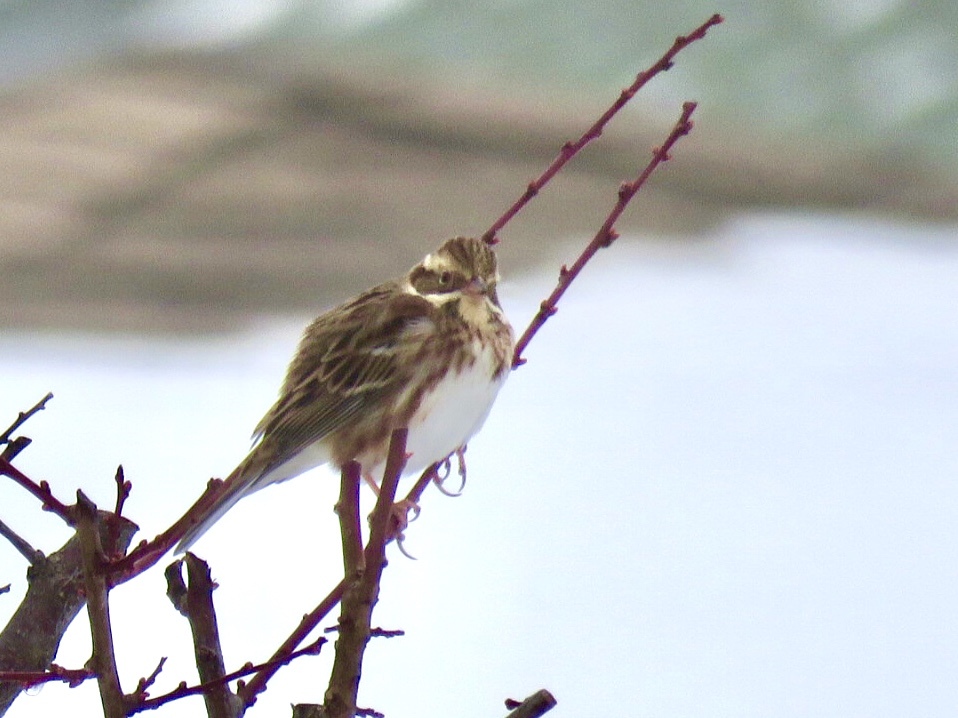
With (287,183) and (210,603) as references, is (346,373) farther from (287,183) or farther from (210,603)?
(287,183)

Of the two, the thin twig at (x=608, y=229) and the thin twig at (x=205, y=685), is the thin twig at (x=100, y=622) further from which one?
the thin twig at (x=608, y=229)

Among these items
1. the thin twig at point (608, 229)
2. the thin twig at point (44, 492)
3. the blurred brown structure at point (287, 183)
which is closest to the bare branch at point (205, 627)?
the thin twig at point (44, 492)

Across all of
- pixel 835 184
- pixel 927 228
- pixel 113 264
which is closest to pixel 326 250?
pixel 113 264

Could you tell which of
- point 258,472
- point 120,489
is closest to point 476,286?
point 258,472

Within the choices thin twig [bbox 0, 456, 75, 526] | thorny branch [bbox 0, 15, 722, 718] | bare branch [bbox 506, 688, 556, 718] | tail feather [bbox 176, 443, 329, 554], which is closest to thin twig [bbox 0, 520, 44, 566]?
thorny branch [bbox 0, 15, 722, 718]

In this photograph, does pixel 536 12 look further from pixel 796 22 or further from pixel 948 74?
pixel 948 74

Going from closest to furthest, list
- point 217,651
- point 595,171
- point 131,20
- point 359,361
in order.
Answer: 1. point 217,651
2. point 359,361
3. point 131,20
4. point 595,171
